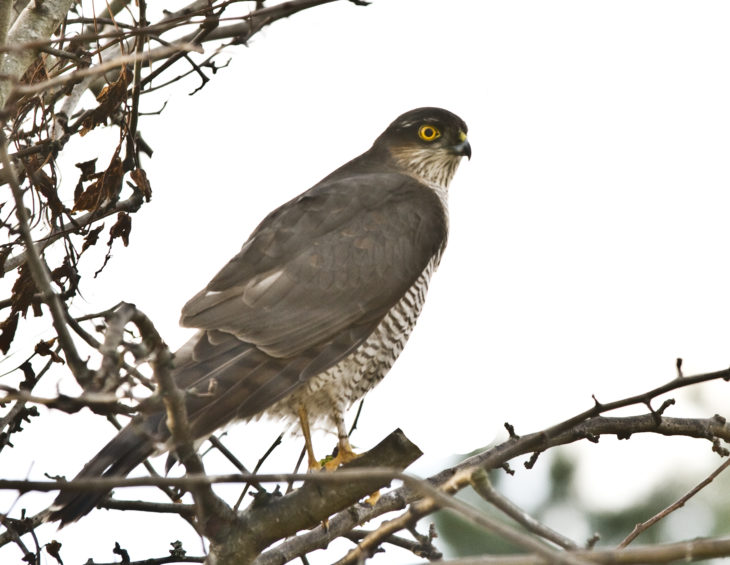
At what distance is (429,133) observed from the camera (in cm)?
664

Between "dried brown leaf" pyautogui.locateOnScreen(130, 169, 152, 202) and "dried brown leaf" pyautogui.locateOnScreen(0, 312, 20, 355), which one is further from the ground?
"dried brown leaf" pyautogui.locateOnScreen(130, 169, 152, 202)

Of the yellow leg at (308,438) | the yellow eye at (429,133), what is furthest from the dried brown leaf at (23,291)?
the yellow eye at (429,133)

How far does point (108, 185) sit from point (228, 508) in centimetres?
139

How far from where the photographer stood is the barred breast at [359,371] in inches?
197

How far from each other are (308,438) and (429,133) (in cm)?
241

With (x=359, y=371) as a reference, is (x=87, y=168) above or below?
above

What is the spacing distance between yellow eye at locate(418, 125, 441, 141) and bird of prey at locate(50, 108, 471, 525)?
1.89ft

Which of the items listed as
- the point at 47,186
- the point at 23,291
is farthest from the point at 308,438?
the point at 47,186

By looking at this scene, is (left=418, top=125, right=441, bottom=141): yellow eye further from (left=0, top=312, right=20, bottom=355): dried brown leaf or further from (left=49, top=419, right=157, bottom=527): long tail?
Answer: (left=49, top=419, right=157, bottom=527): long tail

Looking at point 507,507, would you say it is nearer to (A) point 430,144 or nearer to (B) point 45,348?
(B) point 45,348

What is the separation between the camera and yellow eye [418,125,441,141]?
21.8ft

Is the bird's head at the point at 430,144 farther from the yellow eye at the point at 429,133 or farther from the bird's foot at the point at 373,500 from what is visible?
the bird's foot at the point at 373,500

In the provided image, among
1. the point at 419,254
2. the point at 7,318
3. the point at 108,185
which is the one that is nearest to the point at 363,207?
the point at 419,254

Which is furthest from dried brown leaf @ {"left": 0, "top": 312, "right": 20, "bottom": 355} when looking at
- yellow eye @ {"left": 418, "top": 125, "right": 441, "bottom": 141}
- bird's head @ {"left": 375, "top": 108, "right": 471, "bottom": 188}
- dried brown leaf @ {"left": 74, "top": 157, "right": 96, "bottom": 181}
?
yellow eye @ {"left": 418, "top": 125, "right": 441, "bottom": 141}
